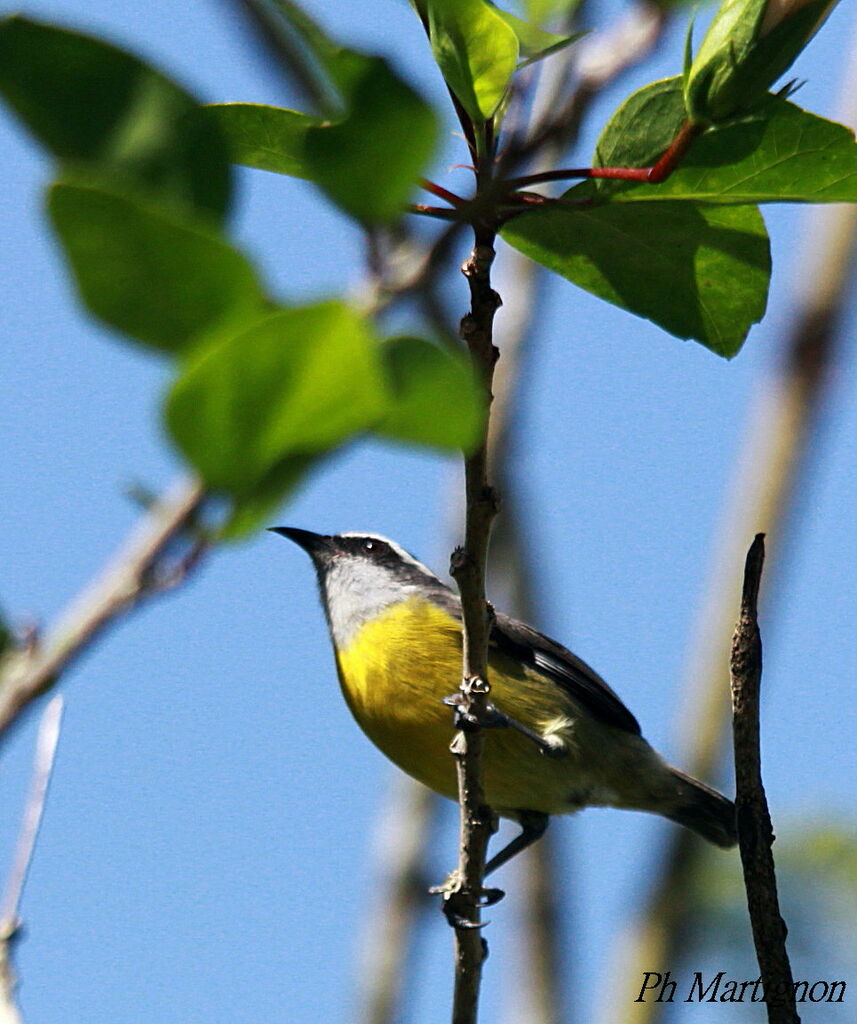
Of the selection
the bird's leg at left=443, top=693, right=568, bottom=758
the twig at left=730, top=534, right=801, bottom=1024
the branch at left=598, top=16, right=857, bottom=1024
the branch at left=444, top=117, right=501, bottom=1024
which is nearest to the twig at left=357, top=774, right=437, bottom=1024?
the branch at left=598, top=16, right=857, bottom=1024

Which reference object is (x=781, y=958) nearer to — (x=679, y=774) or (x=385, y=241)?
(x=385, y=241)

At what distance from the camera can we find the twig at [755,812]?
221 centimetres

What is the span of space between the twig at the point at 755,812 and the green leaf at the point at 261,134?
1116 mm

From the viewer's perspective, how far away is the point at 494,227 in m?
1.51

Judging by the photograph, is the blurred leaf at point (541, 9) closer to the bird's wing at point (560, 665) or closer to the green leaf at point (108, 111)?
the green leaf at point (108, 111)

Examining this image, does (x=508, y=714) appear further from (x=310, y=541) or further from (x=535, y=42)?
(x=535, y=42)

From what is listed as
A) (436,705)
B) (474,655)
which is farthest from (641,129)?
(436,705)

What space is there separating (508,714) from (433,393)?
169 inches

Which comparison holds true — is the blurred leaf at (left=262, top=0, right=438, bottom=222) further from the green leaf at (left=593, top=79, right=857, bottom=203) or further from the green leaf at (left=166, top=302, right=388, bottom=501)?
the green leaf at (left=593, top=79, right=857, bottom=203)

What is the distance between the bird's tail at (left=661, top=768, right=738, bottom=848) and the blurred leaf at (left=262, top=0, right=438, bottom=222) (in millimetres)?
4962

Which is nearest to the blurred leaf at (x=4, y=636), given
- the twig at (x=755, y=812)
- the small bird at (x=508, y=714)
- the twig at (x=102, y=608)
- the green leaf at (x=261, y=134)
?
the twig at (x=102, y=608)

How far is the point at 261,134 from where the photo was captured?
56.7 inches

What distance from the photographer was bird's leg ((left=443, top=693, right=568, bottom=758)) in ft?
9.62

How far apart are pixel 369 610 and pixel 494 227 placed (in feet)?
13.2
